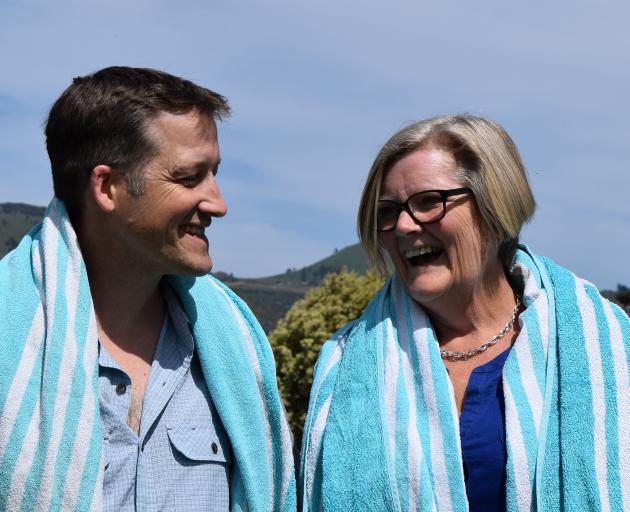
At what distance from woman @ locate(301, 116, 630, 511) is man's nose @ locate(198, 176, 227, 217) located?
575 millimetres

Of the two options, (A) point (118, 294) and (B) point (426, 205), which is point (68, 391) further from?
(B) point (426, 205)

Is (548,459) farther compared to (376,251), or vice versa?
(376,251)

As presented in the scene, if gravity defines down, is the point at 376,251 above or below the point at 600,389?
above

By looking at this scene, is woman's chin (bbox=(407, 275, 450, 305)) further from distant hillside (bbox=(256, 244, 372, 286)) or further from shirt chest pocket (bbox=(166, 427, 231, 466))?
distant hillside (bbox=(256, 244, 372, 286))

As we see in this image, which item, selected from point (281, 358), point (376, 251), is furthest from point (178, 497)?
point (281, 358)

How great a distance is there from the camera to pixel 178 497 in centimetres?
292

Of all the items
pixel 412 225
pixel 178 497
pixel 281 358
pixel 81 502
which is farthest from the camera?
pixel 281 358

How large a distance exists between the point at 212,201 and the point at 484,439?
1210 millimetres

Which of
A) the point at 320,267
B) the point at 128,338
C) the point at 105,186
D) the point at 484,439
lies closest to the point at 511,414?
the point at 484,439

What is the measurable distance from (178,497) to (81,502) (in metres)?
0.33

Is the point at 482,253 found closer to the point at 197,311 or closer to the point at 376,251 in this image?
the point at 376,251

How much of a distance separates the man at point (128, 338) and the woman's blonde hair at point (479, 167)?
1.98ft

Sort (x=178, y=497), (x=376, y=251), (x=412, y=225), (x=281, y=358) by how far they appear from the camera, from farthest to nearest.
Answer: (x=281, y=358) → (x=376, y=251) → (x=412, y=225) → (x=178, y=497)

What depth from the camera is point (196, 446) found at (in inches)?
118
